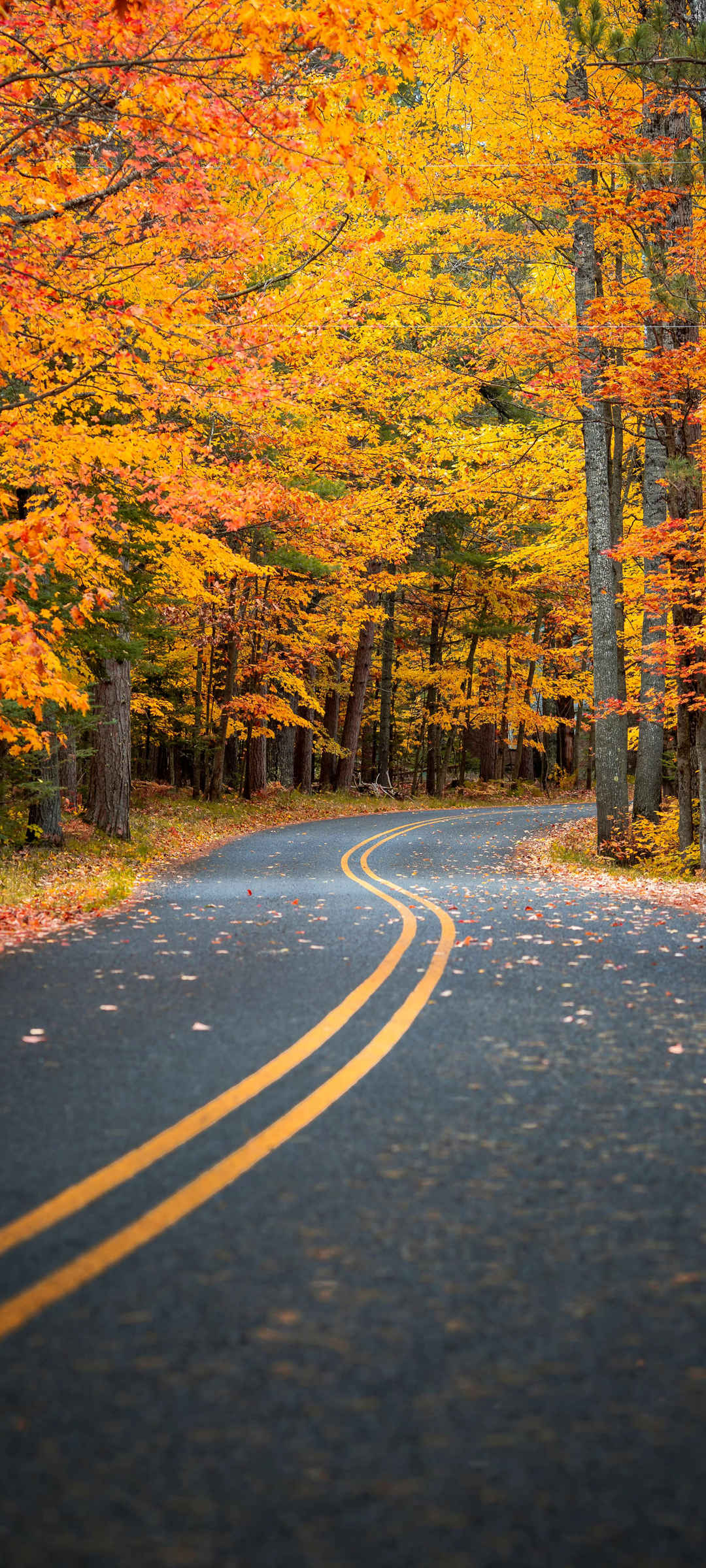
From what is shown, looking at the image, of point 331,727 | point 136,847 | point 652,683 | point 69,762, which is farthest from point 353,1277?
point 331,727

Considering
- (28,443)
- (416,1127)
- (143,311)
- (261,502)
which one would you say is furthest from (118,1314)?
(261,502)

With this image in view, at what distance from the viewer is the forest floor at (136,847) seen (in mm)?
11141

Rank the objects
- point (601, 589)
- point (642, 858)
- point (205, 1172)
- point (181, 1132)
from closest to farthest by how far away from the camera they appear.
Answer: point (205, 1172) < point (181, 1132) < point (642, 858) < point (601, 589)

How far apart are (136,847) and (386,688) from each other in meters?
19.7

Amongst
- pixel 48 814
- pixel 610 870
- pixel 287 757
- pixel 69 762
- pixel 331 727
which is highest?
pixel 331 727

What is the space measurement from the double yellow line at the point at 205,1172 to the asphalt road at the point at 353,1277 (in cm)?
2

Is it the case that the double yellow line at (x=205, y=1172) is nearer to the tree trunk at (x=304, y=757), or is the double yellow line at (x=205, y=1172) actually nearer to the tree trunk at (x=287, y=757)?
the tree trunk at (x=287, y=757)

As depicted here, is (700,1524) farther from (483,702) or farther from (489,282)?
(483,702)

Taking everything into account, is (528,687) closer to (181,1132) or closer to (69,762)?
(69,762)

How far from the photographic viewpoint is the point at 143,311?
10.7m

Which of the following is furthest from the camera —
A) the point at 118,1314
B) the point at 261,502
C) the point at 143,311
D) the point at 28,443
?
the point at 261,502

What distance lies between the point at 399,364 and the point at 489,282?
3064 mm

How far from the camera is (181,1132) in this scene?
4.66 m

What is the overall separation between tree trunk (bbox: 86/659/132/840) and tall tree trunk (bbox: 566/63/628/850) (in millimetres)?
7919
